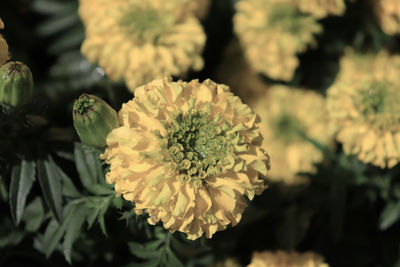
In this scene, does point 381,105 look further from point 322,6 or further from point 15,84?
point 15,84

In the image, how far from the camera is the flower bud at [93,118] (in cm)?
99

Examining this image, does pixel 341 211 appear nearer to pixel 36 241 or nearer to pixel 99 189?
pixel 99 189

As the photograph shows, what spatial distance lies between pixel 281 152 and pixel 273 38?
1.57 feet

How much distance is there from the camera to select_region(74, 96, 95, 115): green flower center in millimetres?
990

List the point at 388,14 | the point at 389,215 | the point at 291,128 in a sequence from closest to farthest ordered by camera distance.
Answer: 1. the point at 389,215
2. the point at 388,14
3. the point at 291,128

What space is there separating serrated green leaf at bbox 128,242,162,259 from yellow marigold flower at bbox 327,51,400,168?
0.65 metres

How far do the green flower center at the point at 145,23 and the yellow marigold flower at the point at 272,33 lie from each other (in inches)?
14.0

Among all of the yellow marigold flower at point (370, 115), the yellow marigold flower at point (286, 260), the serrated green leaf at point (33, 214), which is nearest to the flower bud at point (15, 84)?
the serrated green leaf at point (33, 214)

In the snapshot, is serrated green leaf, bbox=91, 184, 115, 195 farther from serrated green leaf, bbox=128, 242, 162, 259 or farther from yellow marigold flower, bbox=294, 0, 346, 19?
yellow marigold flower, bbox=294, 0, 346, 19

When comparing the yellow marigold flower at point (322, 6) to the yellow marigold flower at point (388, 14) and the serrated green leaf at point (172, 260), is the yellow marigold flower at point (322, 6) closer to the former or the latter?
the yellow marigold flower at point (388, 14)

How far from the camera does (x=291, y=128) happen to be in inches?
75.6

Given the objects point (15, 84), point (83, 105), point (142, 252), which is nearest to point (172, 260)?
point (142, 252)

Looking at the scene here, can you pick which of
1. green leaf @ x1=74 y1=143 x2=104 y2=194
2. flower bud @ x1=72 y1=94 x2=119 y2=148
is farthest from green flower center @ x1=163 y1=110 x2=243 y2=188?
green leaf @ x1=74 y1=143 x2=104 y2=194

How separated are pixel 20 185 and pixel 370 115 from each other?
102cm
